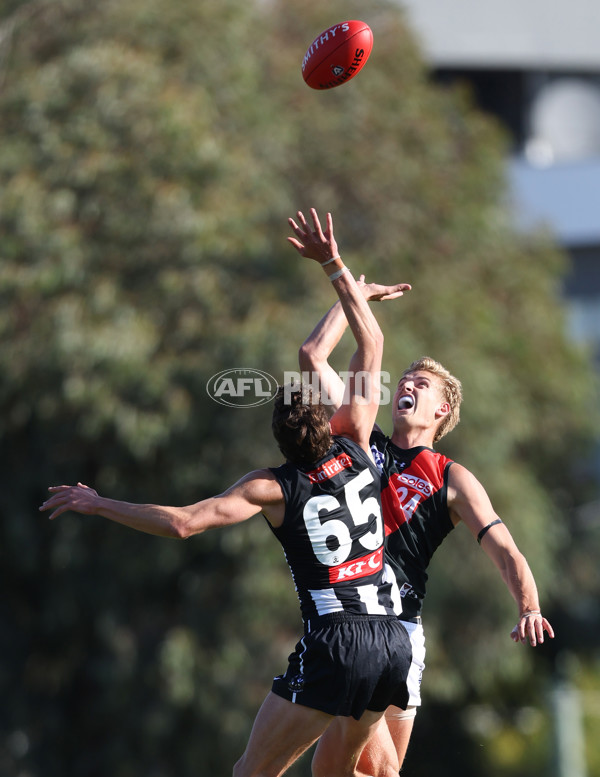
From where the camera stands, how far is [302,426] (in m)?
4.61

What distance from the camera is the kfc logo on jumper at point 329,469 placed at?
15.5ft

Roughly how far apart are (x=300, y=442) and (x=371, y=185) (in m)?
11.6

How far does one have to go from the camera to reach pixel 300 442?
4.61 meters

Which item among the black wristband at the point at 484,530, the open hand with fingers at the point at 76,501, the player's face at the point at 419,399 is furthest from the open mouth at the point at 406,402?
the open hand with fingers at the point at 76,501

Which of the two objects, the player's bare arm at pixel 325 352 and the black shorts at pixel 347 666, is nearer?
the black shorts at pixel 347 666

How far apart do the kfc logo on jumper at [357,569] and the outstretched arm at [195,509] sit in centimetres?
40

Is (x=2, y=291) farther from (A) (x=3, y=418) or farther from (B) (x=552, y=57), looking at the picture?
→ (B) (x=552, y=57)

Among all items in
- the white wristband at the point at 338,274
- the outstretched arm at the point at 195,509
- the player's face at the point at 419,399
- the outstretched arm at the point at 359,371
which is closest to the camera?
the outstretched arm at the point at 195,509

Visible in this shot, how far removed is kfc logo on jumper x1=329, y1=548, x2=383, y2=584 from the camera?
4.76 m

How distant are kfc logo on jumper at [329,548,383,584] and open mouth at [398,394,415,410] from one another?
0.84 meters

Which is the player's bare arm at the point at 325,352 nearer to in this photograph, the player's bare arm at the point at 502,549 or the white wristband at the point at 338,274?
the white wristband at the point at 338,274

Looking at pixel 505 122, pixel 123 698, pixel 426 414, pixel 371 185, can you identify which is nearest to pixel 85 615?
pixel 123 698

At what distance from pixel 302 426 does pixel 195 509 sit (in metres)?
0.57

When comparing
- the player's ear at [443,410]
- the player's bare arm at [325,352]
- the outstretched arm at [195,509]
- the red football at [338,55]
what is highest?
the red football at [338,55]
